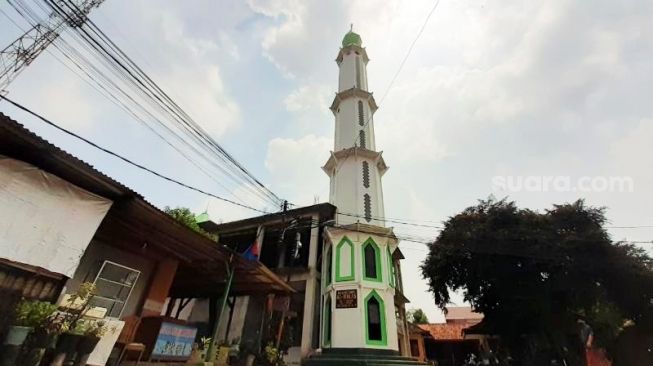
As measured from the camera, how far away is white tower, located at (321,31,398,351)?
15797 millimetres

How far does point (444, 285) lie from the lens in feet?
73.2

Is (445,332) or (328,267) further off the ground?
(328,267)

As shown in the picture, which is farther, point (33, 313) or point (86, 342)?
point (86, 342)

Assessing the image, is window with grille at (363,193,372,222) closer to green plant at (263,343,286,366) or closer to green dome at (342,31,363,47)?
green plant at (263,343,286,366)

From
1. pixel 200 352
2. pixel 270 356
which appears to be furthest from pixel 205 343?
pixel 270 356

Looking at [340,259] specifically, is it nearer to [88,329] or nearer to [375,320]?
[375,320]

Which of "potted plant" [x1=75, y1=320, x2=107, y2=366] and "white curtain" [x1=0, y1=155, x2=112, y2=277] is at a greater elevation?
"white curtain" [x1=0, y1=155, x2=112, y2=277]

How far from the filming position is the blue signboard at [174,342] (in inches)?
318

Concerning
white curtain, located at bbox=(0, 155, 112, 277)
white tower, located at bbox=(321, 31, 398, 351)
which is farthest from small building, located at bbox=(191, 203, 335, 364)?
white curtain, located at bbox=(0, 155, 112, 277)

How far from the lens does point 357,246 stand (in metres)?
17.8

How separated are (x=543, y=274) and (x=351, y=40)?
24.7 m

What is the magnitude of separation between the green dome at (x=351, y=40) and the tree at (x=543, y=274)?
18645 millimetres

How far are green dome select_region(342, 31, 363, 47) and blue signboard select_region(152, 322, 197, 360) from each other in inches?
1079

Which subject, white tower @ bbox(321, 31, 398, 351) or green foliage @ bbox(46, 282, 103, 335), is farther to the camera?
white tower @ bbox(321, 31, 398, 351)
